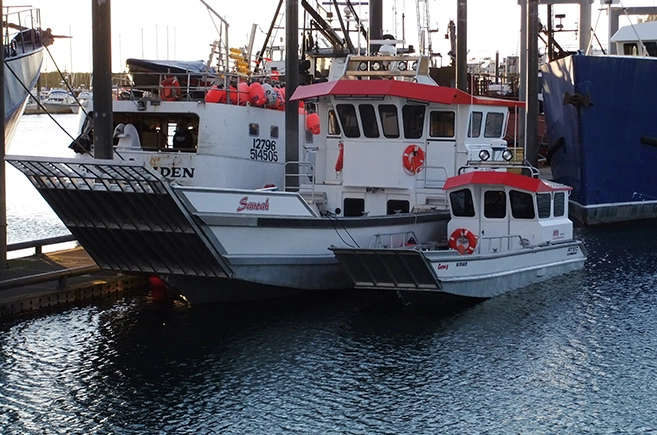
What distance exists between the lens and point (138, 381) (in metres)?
13.6

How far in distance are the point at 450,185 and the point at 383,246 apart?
5.35ft

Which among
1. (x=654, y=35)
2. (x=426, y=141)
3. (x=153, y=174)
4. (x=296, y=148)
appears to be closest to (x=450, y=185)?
(x=426, y=141)

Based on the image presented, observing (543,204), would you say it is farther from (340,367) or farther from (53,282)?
(53,282)

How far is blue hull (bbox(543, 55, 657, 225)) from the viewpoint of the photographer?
28484 mm

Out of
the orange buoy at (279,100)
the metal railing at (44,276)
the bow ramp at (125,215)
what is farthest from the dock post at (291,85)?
the bow ramp at (125,215)

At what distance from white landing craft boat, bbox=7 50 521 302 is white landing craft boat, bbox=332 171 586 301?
0.83m

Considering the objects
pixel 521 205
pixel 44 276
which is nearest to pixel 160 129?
pixel 44 276

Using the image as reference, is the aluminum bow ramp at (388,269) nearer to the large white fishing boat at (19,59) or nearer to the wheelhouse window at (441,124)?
the wheelhouse window at (441,124)

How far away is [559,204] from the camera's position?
1947cm

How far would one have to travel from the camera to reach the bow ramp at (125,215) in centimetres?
1511

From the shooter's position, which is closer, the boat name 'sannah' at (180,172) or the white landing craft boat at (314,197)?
the white landing craft boat at (314,197)

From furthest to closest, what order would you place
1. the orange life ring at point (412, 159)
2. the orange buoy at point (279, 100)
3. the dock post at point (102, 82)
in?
the orange buoy at point (279, 100)
the orange life ring at point (412, 159)
the dock post at point (102, 82)

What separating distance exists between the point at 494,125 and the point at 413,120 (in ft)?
6.61

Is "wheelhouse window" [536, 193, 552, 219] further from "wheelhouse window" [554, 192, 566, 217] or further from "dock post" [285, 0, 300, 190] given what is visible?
"dock post" [285, 0, 300, 190]
